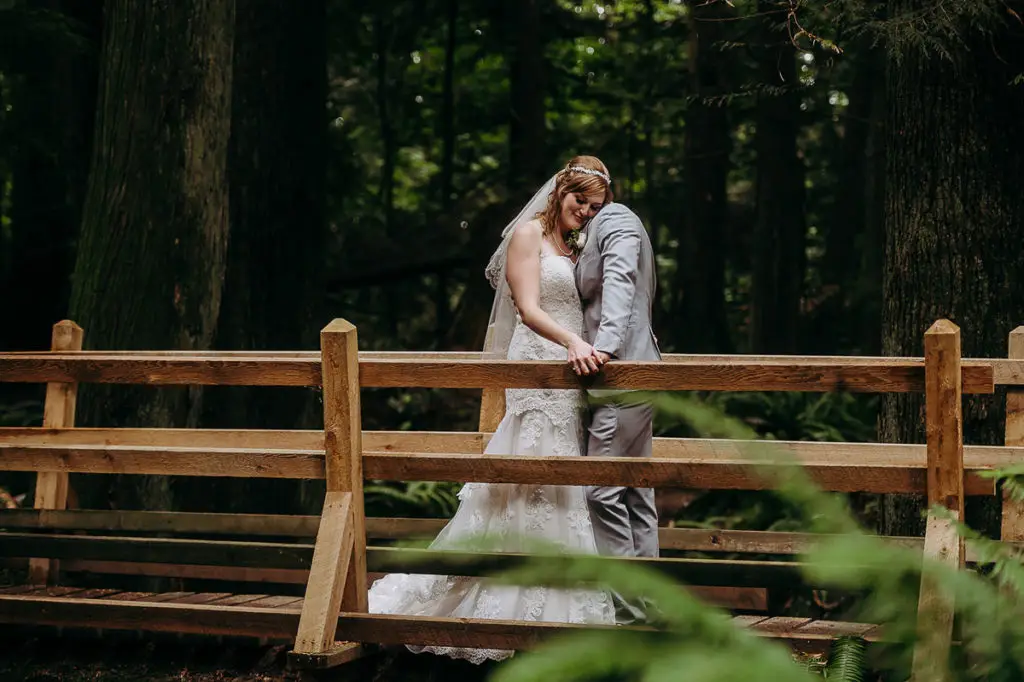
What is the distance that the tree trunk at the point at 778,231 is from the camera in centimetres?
1485

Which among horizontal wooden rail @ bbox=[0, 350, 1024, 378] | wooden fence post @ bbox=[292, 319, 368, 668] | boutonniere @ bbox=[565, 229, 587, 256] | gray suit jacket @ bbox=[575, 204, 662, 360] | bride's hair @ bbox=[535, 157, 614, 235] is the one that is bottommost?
wooden fence post @ bbox=[292, 319, 368, 668]

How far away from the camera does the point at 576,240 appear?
Result: 5988 mm

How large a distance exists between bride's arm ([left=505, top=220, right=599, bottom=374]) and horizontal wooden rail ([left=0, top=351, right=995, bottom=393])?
0.68 meters

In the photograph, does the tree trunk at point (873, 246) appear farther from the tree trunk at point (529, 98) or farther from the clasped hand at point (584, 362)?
the clasped hand at point (584, 362)

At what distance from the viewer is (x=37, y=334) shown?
1390 centimetres

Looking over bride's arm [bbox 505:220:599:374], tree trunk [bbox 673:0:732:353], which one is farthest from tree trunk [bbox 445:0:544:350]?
bride's arm [bbox 505:220:599:374]

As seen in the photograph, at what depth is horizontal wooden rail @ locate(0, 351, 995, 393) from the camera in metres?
4.53

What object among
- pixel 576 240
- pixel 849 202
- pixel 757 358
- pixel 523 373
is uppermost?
pixel 849 202

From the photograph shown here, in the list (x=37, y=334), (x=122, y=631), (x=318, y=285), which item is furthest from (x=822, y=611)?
(x=37, y=334)

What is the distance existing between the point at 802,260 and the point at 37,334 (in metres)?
9.38

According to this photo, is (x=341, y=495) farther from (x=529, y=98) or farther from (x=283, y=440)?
(x=529, y=98)

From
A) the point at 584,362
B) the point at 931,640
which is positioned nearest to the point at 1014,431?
the point at 584,362

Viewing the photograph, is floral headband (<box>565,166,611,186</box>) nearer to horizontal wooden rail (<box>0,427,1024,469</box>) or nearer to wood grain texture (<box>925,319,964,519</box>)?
horizontal wooden rail (<box>0,427,1024,469</box>)

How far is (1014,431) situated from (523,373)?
2.32 meters
